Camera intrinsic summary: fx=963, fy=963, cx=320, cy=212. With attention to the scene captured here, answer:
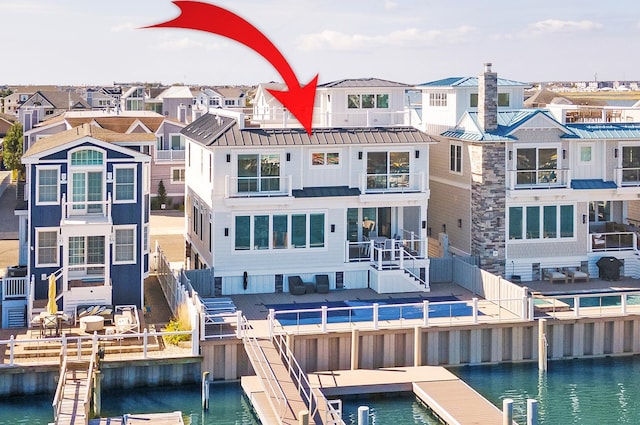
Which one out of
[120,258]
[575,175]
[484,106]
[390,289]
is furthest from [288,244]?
[575,175]

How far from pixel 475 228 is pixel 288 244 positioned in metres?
7.25

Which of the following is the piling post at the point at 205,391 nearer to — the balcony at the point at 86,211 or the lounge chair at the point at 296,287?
the balcony at the point at 86,211

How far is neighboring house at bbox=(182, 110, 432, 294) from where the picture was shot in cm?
3278

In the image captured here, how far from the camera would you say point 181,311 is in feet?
94.0

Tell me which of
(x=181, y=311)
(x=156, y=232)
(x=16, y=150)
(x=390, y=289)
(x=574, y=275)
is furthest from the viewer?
(x=16, y=150)

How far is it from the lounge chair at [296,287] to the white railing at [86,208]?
6.72 meters

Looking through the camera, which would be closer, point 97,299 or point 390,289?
point 97,299

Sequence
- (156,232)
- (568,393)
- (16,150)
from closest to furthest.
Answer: (568,393) → (156,232) → (16,150)

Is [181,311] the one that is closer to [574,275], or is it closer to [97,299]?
[97,299]

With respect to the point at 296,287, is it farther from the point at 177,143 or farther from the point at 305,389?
the point at 177,143

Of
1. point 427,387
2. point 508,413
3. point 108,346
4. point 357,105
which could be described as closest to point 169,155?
point 357,105

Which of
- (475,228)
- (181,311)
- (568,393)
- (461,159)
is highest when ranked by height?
(461,159)

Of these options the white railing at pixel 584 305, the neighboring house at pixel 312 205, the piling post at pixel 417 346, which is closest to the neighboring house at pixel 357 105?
the neighboring house at pixel 312 205

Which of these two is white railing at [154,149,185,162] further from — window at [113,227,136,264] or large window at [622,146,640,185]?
large window at [622,146,640,185]
